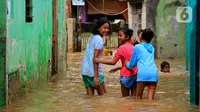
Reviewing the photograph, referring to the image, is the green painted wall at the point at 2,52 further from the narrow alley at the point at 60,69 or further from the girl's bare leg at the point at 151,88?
the girl's bare leg at the point at 151,88

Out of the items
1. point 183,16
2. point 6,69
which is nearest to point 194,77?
point 6,69

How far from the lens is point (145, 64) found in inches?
312

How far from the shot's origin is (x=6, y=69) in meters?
7.76

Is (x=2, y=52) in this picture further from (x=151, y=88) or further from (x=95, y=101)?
(x=151, y=88)

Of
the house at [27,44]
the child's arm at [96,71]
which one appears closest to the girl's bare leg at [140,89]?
the child's arm at [96,71]

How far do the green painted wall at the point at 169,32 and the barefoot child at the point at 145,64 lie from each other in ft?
40.5

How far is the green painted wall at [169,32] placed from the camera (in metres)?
20.1

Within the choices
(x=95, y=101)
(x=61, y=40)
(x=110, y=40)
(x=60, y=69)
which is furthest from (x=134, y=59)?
(x=110, y=40)

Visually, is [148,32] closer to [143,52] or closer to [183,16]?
[143,52]

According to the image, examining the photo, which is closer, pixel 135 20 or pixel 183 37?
pixel 183 37

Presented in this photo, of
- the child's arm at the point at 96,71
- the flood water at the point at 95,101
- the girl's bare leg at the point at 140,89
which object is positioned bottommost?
the flood water at the point at 95,101

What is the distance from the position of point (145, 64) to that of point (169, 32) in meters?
12.6

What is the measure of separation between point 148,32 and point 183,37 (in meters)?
12.5

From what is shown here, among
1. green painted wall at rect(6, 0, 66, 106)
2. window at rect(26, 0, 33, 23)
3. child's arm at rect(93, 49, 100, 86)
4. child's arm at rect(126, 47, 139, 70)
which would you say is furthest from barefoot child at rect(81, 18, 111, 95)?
window at rect(26, 0, 33, 23)
